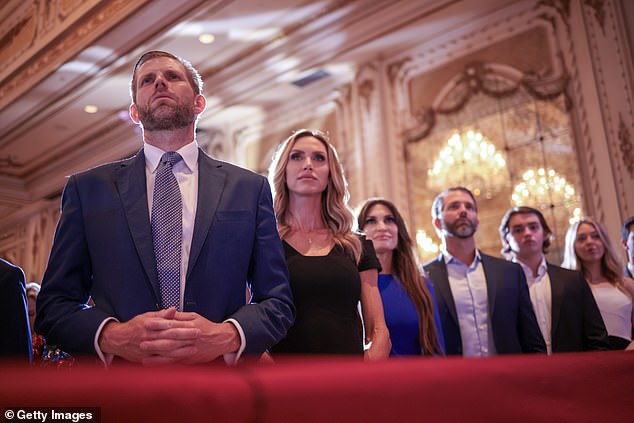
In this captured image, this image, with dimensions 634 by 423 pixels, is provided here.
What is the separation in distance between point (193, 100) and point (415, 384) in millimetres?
1305

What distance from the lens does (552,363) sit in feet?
1.93

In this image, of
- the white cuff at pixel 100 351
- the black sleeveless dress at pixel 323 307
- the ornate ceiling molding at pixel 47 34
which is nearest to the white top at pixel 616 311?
the black sleeveless dress at pixel 323 307

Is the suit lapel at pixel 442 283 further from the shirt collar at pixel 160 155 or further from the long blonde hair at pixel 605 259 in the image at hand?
the shirt collar at pixel 160 155

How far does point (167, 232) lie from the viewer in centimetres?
140

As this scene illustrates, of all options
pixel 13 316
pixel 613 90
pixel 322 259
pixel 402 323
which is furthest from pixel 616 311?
pixel 13 316

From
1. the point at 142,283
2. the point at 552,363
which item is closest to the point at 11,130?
the point at 142,283

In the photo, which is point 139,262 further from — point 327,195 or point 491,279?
A: point 491,279

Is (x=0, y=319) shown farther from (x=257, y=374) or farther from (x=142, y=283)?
(x=257, y=374)

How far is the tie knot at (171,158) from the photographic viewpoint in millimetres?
1513

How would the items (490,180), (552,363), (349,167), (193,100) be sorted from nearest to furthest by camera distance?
(552,363) < (193,100) < (490,180) < (349,167)

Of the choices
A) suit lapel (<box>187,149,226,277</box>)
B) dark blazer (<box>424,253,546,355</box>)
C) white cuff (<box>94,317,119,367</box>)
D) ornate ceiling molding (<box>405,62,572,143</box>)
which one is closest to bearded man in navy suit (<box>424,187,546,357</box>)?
dark blazer (<box>424,253,546,355</box>)

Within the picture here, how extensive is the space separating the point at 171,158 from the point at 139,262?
310mm

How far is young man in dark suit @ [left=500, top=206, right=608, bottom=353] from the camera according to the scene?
292 cm

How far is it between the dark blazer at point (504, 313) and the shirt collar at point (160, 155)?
1.73m
